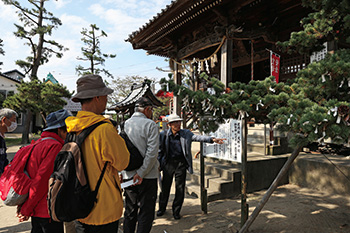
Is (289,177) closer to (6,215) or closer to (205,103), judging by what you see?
(205,103)

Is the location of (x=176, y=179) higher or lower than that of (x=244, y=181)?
lower

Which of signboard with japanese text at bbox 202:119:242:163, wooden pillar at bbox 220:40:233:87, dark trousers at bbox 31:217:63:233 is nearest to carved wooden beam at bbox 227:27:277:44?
wooden pillar at bbox 220:40:233:87

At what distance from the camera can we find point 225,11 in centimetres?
634

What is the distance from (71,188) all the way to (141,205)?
1.28 metres

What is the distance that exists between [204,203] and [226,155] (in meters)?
1.05

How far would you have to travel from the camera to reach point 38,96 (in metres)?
16.2

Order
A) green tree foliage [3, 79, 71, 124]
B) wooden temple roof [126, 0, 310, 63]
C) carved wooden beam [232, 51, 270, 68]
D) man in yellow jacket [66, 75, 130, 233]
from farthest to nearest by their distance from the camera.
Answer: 1. green tree foliage [3, 79, 71, 124]
2. carved wooden beam [232, 51, 270, 68]
3. wooden temple roof [126, 0, 310, 63]
4. man in yellow jacket [66, 75, 130, 233]

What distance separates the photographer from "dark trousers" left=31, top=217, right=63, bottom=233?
2025 millimetres

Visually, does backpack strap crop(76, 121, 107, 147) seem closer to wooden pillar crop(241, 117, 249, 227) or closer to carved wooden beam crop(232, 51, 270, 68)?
wooden pillar crop(241, 117, 249, 227)

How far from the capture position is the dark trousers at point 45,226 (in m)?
2.03

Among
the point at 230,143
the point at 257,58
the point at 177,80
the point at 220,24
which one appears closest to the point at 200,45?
the point at 220,24

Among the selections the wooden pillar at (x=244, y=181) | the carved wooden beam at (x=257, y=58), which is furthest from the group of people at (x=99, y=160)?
the carved wooden beam at (x=257, y=58)

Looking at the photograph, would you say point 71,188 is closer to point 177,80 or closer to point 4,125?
point 4,125

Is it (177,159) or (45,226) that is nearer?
(45,226)
